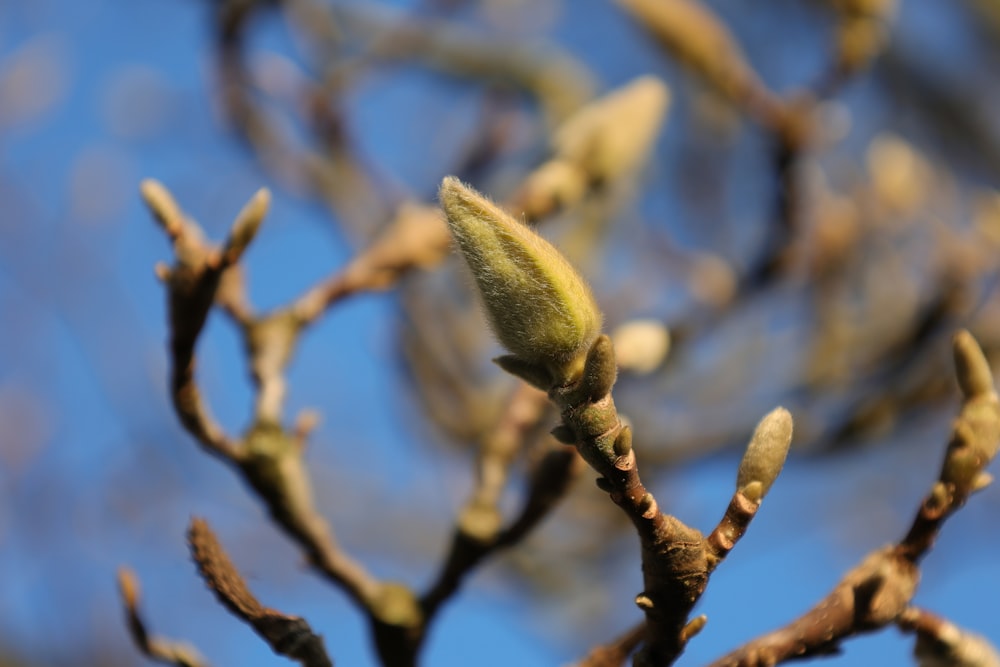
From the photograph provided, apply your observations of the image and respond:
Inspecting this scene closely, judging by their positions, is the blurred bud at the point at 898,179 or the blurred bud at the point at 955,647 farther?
the blurred bud at the point at 898,179

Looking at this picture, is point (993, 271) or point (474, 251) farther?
point (993, 271)

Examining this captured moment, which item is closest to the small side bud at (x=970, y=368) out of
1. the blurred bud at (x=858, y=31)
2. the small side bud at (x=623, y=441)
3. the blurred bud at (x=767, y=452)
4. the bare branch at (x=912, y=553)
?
the bare branch at (x=912, y=553)

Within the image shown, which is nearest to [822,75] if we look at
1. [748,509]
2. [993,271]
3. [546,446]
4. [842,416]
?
[993,271]

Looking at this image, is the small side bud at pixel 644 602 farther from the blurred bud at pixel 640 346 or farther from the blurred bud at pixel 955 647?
the blurred bud at pixel 640 346

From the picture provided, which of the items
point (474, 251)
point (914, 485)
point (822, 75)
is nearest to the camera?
point (474, 251)

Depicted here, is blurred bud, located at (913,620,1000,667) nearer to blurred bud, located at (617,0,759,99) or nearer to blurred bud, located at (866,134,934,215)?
blurred bud, located at (617,0,759,99)

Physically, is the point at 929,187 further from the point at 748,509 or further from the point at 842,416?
the point at 748,509
